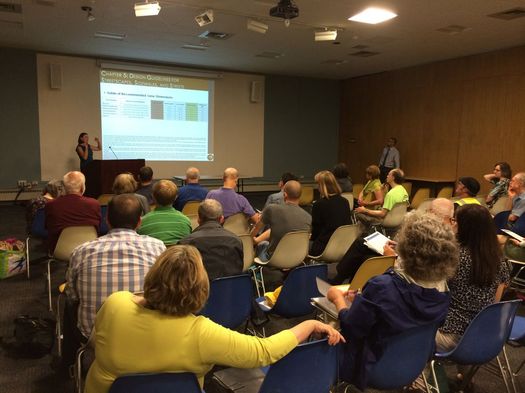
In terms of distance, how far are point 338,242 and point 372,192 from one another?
2.62 metres

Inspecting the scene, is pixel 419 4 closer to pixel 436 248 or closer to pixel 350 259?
pixel 350 259

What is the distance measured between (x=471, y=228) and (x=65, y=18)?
649 centimetres

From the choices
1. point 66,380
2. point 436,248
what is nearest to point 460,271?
point 436,248

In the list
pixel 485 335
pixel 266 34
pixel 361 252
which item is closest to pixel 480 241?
pixel 485 335

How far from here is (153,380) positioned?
1360 millimetres

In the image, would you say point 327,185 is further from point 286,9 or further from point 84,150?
point 84,150

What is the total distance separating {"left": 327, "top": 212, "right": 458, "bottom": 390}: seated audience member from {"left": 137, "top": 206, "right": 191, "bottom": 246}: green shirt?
69.1 inches

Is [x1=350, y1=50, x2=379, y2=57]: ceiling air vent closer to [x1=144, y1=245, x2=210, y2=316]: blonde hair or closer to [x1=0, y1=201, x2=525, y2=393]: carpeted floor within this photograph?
[x1=0, y1=201, x2=525, y2=393]: carpeted floor

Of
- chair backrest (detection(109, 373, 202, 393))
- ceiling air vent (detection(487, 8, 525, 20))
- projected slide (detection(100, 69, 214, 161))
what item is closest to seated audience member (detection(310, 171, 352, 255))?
chair backrest (detection(109, 373, 202, 393))

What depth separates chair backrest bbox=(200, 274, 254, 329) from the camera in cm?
256

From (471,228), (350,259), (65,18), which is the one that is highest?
(65,18)

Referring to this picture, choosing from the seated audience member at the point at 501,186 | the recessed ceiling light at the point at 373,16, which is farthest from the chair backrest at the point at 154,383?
the recessed ceiling light at the point at 373,16

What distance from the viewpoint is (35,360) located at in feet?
9.89

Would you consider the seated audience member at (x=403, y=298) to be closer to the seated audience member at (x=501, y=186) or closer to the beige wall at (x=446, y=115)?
the seated audience member at (x=501, y=186)
